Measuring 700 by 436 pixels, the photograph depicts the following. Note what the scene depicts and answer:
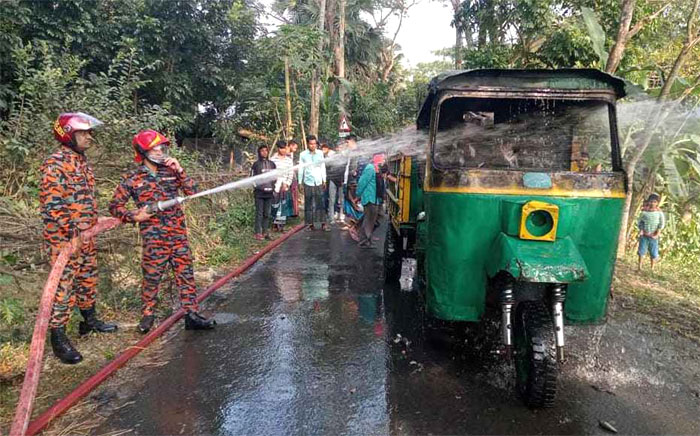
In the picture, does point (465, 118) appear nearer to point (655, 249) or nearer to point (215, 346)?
point (215, 346)

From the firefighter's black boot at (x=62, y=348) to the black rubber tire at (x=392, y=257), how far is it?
3.82m

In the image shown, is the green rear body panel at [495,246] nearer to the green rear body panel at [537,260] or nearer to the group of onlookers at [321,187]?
the green rear body panel at [537,260]

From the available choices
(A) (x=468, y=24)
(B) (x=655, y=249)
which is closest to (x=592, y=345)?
(B) (x=655, y=249)

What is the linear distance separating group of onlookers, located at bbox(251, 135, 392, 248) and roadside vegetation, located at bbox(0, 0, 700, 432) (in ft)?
2.56

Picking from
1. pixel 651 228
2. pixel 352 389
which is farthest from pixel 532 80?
pixel 651 228

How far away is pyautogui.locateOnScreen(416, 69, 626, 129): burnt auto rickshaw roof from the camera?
3631mm

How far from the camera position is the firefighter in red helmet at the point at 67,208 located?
12.6 ft

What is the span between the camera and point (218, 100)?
13852 millimetres

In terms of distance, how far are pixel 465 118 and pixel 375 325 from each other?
2295mm

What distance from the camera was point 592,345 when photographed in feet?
14.9

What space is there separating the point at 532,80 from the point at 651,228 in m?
5.36

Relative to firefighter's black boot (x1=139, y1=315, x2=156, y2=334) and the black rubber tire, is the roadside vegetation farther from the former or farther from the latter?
the black rubber tire

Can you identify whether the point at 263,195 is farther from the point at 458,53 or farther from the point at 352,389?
the point at 458,53

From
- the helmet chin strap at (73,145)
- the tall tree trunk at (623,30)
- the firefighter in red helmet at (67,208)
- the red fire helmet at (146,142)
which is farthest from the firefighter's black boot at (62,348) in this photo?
the tall tree trunk at (623,30)
